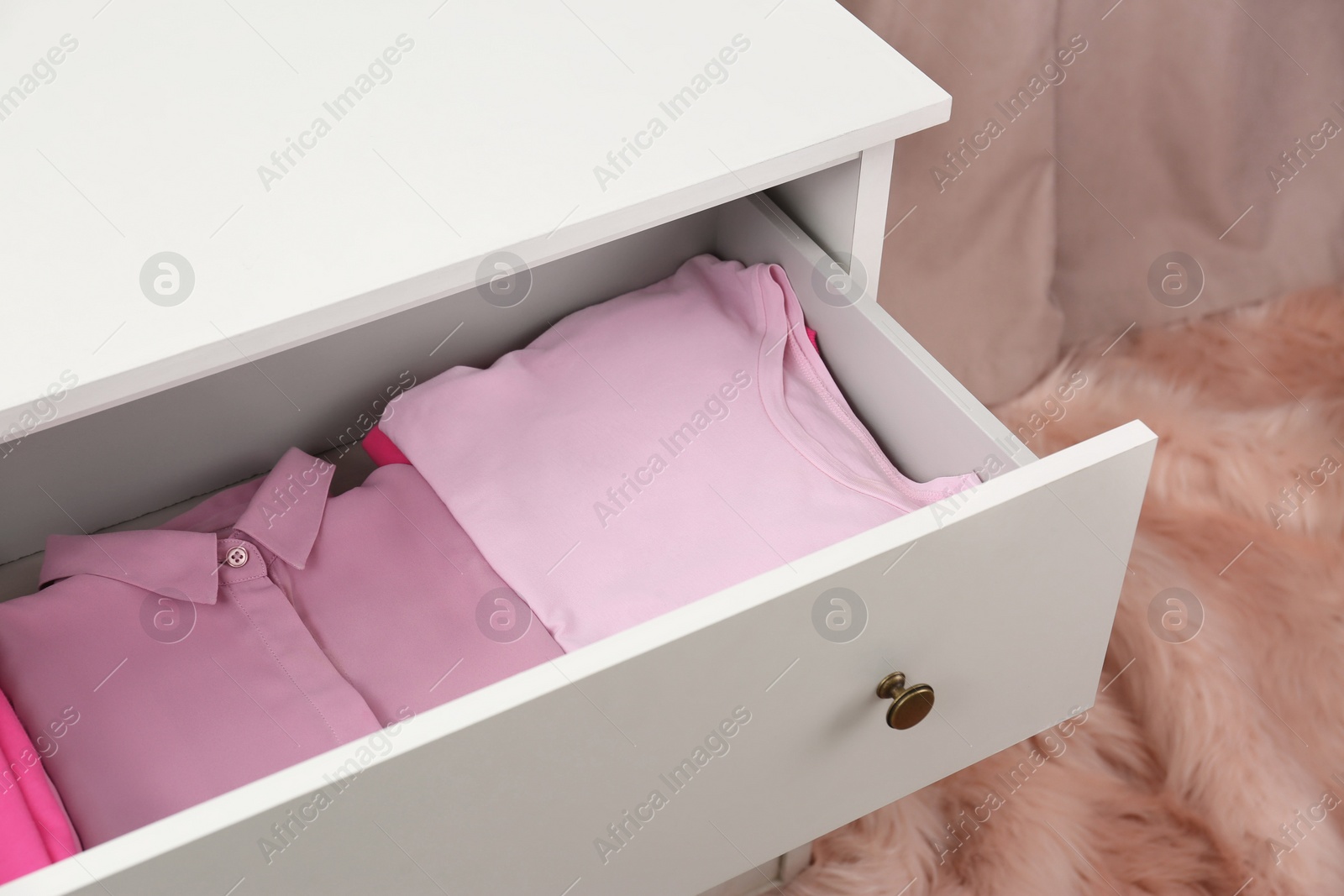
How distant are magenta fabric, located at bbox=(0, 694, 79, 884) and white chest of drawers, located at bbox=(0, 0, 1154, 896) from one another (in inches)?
6.4

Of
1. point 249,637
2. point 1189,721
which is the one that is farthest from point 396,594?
point 1189,721

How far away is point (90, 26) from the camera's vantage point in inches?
26.3

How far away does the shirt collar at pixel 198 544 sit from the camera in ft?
2.33

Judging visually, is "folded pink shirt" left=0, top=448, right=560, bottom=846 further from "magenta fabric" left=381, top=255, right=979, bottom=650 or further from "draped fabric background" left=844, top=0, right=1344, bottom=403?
"draped fabric background" left=844, top=0, right=1344, bottom=403

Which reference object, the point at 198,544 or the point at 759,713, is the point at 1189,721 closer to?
the point at 759,713

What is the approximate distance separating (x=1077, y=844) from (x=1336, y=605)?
12.5 inches

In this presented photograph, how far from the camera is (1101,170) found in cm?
114

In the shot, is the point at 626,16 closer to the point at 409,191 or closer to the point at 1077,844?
the point at 409,191

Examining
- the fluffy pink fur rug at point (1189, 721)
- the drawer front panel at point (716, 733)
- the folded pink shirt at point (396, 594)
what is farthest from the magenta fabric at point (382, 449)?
the fluffy pink fur rug at point (1189, 721)

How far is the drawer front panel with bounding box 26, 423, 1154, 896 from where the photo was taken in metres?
0.47

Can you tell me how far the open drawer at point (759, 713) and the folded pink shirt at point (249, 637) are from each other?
127 mm

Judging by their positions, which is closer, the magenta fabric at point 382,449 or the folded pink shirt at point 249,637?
the folded pink shirt at point 249,637

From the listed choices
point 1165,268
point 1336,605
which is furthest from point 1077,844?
point 1165,268

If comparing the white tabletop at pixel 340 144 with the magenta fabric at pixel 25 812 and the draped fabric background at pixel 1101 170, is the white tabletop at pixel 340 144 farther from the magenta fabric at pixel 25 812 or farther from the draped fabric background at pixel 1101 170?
the draped fabric background at pixel 1101 170
